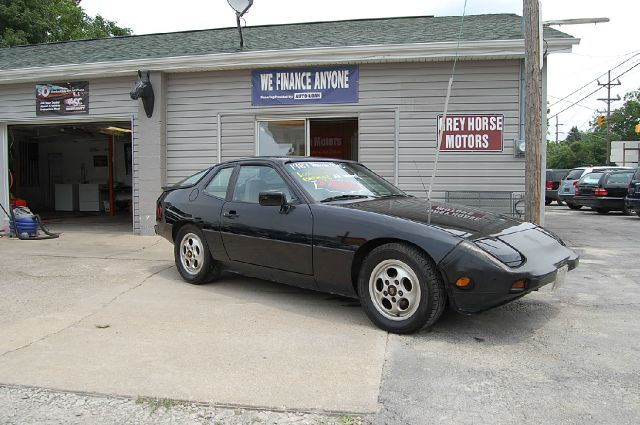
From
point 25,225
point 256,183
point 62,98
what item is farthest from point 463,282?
point 62,98

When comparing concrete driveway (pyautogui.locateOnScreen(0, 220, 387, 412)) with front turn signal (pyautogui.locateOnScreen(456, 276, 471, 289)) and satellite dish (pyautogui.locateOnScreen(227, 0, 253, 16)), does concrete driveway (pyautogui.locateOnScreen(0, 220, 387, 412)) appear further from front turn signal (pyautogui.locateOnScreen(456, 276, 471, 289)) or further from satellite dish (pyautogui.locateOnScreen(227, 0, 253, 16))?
satellite dish (pyautogui.locateOnScreen(227, 0, 253, 16))

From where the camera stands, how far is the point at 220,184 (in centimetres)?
584

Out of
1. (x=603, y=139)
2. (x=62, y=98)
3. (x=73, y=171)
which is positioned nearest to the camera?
(x=62, y=98)

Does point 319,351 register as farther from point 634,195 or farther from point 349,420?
point 634,195

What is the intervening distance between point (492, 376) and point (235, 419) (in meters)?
1.67

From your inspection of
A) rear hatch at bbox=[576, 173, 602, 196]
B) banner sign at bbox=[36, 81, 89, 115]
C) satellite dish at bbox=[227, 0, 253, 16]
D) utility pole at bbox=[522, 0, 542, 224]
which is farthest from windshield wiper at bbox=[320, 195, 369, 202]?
rear hatch at bbox=[576, 173, 602, 196]

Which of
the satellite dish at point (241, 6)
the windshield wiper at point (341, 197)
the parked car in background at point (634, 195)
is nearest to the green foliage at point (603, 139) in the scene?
the parked car in background at point (634, 195)

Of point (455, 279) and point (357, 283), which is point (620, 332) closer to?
point (455, 279)

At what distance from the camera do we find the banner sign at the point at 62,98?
10.4m

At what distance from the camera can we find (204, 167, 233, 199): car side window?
575 cm

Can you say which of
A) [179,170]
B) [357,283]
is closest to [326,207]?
[357,283]

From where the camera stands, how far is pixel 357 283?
4.49 meters

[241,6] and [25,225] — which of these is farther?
[25,225]

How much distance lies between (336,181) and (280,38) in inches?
247
